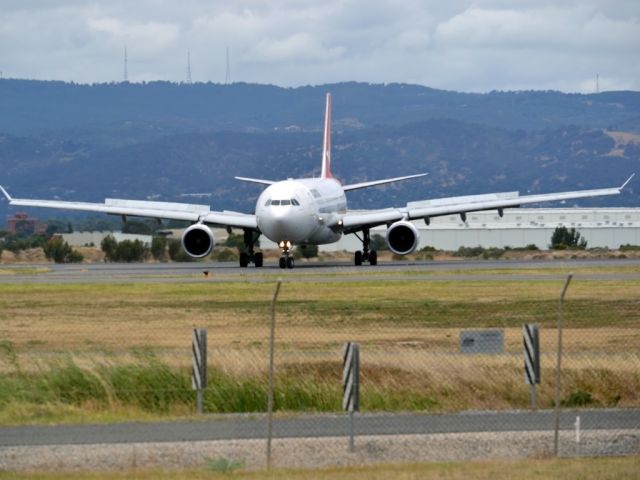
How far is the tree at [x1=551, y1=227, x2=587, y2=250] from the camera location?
102 metres

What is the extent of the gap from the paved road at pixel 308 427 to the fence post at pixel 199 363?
1.58 feet

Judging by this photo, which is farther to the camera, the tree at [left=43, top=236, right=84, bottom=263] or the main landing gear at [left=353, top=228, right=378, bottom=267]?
the tree at [left=43, top=236, right=84, bottom=263]

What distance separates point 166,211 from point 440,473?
53510 mm

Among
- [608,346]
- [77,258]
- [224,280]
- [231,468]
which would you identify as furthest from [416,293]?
[77,258]

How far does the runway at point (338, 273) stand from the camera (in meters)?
56.2

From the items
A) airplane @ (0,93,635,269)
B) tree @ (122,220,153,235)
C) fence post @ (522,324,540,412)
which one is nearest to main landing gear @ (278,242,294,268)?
airplane @ (0,93,635,269)

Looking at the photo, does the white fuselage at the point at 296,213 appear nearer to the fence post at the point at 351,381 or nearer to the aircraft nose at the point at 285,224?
the aircraft nose at the point at 285,224

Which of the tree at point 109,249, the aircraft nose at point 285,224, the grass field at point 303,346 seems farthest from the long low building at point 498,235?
the grass field at point 303,346

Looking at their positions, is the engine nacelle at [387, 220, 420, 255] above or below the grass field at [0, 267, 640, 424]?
above

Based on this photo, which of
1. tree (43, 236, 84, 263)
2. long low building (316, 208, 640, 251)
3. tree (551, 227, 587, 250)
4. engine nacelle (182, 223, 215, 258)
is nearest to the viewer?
engine nacelle (182, 223, 215, 258)

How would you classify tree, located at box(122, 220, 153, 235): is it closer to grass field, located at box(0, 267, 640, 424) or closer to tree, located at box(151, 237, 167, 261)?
tree, located at box(151, 237, 167, 261)

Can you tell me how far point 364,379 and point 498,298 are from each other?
61.2 ft

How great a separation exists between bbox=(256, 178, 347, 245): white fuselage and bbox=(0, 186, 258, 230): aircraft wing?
2119 mm

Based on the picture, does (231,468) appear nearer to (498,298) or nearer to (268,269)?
(498,298)
